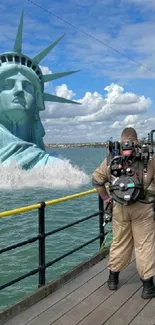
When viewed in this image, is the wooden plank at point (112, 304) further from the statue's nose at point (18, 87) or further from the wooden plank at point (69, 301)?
the statue's nose at point (18, 87)

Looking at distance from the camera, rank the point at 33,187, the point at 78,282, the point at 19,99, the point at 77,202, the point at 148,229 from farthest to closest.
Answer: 1. the point at 19,99
2. the point at 33,187
3. the point at 77,202
4. the point at 78,282
5. the point at 148,229

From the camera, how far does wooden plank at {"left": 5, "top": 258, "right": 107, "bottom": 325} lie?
11.8ft

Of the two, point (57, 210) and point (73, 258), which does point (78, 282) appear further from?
point (57, 210)

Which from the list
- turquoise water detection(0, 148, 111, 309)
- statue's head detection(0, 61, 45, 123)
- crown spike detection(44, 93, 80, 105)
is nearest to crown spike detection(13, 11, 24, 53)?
statue's head detection(0, 61, 45, 123)

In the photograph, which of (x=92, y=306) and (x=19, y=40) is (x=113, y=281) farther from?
(x=19, y=40)

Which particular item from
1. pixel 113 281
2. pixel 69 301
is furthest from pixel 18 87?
pixel 69 301

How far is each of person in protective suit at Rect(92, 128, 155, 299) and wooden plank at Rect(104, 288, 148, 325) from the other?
10cm

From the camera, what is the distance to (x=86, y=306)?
12.4ft

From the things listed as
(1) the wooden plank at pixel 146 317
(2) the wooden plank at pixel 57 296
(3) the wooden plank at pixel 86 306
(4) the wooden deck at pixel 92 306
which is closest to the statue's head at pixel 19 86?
(2) the wooden plank at pixel 57 296

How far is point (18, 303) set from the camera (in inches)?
146

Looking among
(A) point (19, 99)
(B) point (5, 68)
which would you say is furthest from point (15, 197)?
(B) point (5, 68)

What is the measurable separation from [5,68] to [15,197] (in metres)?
13.2

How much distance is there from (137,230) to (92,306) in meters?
0.84

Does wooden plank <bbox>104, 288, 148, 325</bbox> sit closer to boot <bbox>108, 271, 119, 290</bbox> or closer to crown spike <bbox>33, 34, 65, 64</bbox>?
boot <bbox>108, 271, 119, 290</bbox>
